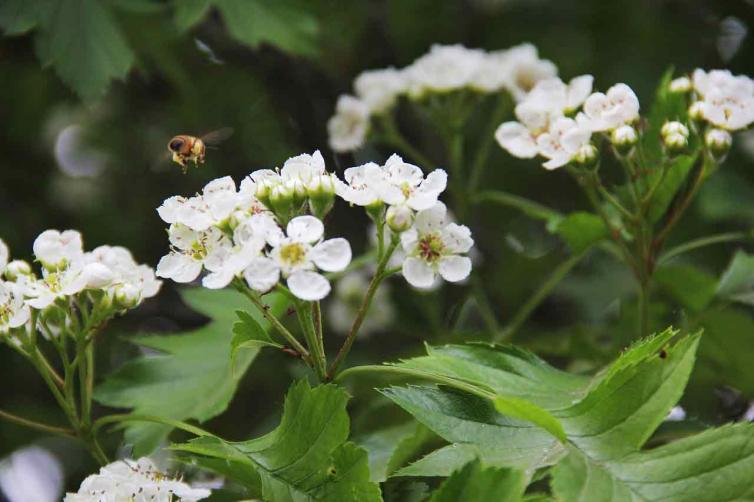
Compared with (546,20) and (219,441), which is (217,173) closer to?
(546,20)

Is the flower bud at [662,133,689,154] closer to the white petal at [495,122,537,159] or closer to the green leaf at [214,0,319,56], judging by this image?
the white petal at [495,122,537,159]

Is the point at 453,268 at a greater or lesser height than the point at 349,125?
greater

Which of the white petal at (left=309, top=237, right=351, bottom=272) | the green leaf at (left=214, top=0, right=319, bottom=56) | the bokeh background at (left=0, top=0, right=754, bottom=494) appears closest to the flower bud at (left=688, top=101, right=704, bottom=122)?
the bokeh background at (left=0, top=0, right=754, bottom=494)

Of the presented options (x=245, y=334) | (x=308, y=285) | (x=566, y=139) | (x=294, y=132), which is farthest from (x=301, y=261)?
(x=294, y=132)

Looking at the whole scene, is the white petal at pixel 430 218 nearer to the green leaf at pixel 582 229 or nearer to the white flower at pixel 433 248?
the white flower at pixel 433 248

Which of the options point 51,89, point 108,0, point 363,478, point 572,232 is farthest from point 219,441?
point 51,89

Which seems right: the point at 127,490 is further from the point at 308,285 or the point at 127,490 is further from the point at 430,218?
the point at 430,218
